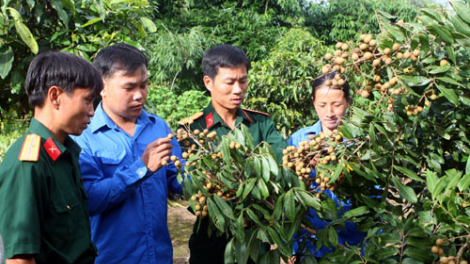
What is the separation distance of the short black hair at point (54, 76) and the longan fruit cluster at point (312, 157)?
2.61 ft

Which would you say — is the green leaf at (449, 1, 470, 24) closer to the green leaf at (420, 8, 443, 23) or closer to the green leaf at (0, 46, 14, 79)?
the green leaf at (420, 8, 443, 23)

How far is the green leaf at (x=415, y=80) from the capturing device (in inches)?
63.9

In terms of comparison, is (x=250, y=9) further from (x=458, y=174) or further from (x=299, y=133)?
(x=458, y=174)

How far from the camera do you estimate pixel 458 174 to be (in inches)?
62.3

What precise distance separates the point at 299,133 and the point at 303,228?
1.09 meters

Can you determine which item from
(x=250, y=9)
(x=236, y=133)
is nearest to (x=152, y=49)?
(x=250, y=9)

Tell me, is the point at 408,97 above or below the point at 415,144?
above

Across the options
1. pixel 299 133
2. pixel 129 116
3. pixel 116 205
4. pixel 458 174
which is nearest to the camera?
pixel 458 174

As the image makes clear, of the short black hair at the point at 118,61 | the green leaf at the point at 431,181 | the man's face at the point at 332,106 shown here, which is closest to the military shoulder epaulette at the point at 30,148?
the short black hair at the point at 118,61

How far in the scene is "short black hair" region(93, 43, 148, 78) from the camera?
2205mm

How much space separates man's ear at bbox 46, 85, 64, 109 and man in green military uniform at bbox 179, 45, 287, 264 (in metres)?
0.93

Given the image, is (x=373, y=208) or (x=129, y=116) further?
(x=129, y=116)

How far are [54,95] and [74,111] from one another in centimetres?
8

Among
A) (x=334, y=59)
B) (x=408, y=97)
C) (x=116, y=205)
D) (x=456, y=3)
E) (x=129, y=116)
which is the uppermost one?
(x=456, y=3)
